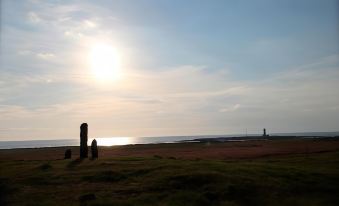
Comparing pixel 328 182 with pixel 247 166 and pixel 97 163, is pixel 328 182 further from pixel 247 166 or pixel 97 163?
pixel 97 163

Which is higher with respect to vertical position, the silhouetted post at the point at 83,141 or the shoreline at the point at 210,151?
the silhouetted post at the point at 83,141

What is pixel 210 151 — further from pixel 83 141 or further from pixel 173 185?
pixel 173 185

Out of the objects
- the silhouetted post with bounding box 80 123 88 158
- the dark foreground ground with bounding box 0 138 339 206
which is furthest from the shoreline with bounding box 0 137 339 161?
the dark foreground ground with bounding box 0 138 339 206

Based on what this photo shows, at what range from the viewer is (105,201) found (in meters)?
18.6

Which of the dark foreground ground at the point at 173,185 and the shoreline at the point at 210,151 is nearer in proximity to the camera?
the dark foreground ground at the point at 173,185

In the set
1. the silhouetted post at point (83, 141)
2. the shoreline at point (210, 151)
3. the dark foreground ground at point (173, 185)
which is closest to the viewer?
the dark foreground ground at point (173, 185)

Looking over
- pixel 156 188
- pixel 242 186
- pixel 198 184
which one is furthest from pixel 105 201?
pixel 242 186

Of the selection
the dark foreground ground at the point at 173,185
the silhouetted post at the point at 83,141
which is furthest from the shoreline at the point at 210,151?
the dark foreground ground at the point at 173,185

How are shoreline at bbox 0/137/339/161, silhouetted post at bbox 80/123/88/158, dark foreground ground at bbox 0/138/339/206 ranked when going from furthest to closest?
shoreline at bbox 0/137/339/161, silhouetted post at bbox 80/123/88/158, dark foreground ground at bbox 0/138/339/206

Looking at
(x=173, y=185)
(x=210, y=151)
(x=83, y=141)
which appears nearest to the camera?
(x=173, y=185)

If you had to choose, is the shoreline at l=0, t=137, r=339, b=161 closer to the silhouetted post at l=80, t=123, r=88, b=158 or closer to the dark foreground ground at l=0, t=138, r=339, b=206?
the silhouetted post at l=80, t=123, r=88, b=158

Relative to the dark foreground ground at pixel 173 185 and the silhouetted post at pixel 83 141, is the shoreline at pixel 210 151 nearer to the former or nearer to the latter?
the silhouetted post at pixel 83 141

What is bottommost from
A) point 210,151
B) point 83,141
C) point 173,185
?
point 173,185

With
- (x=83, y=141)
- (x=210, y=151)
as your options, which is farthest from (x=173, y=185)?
(x=210, y=151)
